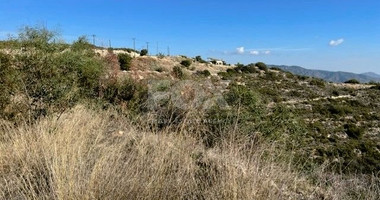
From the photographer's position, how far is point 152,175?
3.22 meters

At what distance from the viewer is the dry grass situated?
9.50ft

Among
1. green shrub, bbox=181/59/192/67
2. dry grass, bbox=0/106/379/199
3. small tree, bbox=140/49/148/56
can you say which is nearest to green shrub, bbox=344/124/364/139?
green shrub, bbox=181/59/192/67

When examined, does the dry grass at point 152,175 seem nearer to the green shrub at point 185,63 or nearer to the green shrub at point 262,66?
the green shrub at point 185,63

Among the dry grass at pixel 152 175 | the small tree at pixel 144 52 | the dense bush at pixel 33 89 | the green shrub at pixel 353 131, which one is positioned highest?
the small tree at pixel 144 52

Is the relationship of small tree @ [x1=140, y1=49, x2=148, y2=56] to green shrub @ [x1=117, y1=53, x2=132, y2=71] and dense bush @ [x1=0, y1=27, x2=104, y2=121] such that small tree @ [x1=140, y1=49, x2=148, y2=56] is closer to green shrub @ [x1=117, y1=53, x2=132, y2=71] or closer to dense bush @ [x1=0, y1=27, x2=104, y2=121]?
green shrub @ [x1=117, y1=53, x2=132, y2=71]

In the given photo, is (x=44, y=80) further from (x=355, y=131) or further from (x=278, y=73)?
(x=278, y=73)

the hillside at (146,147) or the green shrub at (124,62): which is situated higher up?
the green shrub at (124,62)

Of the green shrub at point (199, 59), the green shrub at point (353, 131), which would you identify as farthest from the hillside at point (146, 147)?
the green shrub at point (199, 59)

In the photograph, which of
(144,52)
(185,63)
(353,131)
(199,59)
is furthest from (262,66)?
(353,131)

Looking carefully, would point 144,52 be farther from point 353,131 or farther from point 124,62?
point 353,131

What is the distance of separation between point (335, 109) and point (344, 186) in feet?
110

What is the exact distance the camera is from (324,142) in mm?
24719

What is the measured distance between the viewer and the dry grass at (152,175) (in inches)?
114

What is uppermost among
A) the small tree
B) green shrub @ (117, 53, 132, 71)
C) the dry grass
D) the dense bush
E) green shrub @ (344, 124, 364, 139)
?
the small tree
